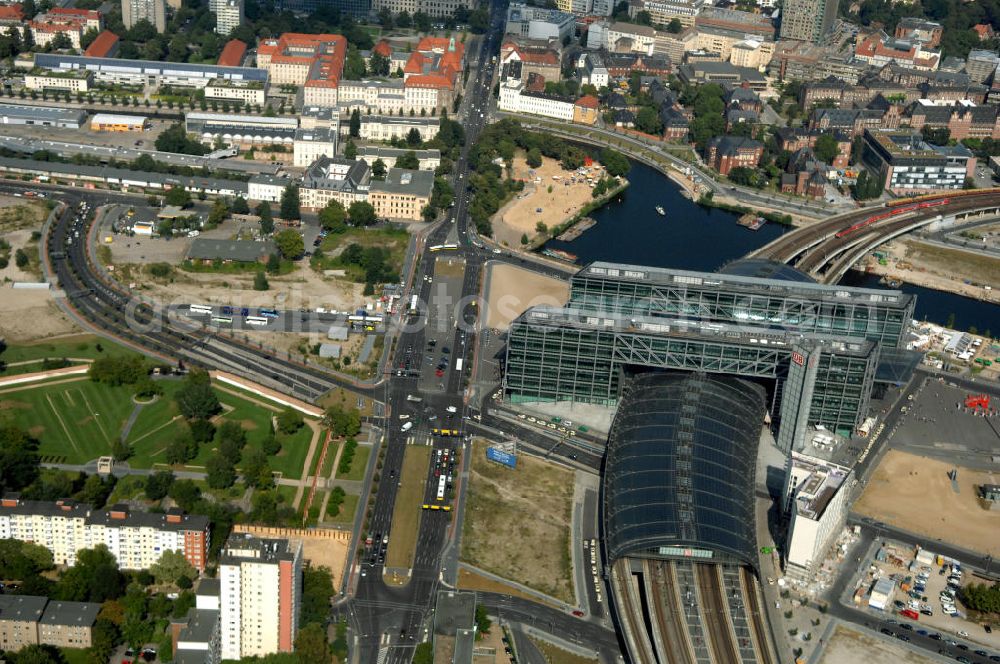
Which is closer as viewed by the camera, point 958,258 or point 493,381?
point 493,381

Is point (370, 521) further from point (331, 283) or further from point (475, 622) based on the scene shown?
point (331, 283)

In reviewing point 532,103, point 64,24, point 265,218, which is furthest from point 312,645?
point 64,24

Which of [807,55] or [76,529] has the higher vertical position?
[807,55]

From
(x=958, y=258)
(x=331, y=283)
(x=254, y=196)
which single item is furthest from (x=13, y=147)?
(x=958, y=258)

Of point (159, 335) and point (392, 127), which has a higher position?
point (392, 127)

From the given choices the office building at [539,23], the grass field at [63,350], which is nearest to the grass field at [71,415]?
the grass field at [63,350]

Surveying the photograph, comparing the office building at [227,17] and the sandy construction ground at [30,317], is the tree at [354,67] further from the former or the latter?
the sandy construction ground at [30,317]

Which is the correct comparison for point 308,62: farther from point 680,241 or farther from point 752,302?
point 752,302
